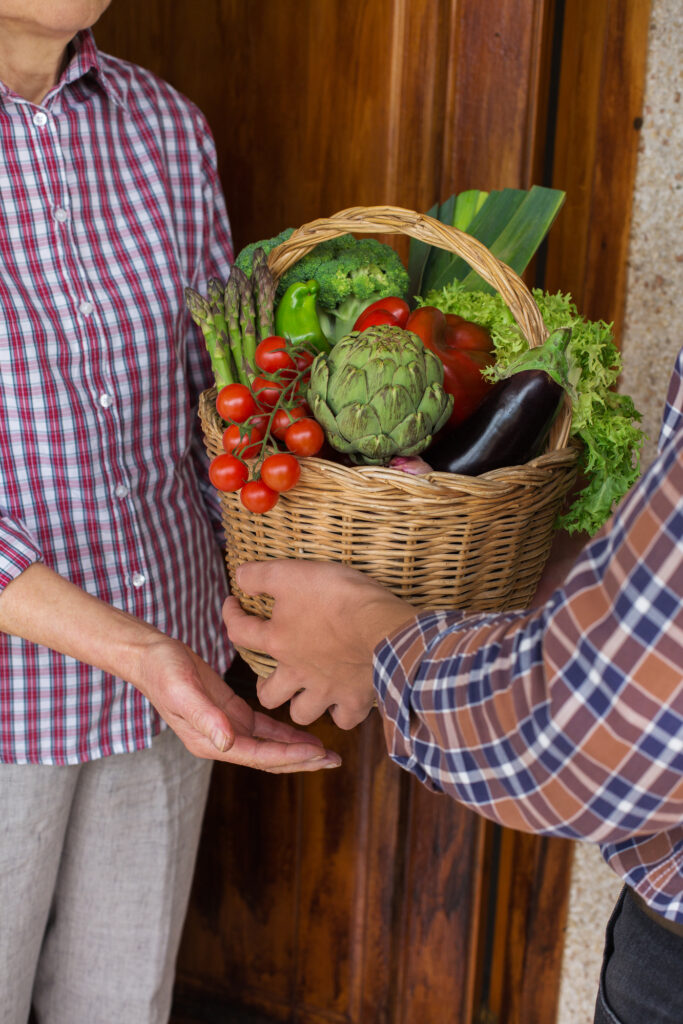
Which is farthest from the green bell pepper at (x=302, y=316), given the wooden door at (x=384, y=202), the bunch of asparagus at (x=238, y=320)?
the wooden door at (x=384, y=202)

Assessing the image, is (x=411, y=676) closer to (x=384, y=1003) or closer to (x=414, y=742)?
(x=414, y=742)

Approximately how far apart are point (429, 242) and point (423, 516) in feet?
1.06

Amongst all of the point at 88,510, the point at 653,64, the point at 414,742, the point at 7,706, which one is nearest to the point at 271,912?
the point at 7,706

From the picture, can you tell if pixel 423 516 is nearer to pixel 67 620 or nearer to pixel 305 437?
pixel 305 437

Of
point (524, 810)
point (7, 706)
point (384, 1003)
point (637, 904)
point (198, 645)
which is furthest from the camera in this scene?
point (384, 1003)

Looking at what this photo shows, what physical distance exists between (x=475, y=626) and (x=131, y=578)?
0.64 meters

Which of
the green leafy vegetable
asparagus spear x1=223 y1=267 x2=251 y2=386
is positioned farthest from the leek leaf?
asparagus spear x1=223 y1=267 x2=251 y2=386

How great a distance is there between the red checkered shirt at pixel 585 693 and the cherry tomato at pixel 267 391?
33 centimetres

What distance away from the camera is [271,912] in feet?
6.27

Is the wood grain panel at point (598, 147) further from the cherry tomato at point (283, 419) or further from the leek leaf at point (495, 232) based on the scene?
the cherry tomato at point (283, 419)

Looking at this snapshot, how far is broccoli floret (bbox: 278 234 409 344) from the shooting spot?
3.44ft

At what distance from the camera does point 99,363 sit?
1.19 meters

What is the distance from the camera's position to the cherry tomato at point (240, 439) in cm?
92

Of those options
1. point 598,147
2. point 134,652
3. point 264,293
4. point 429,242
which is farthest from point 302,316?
point 598,147
